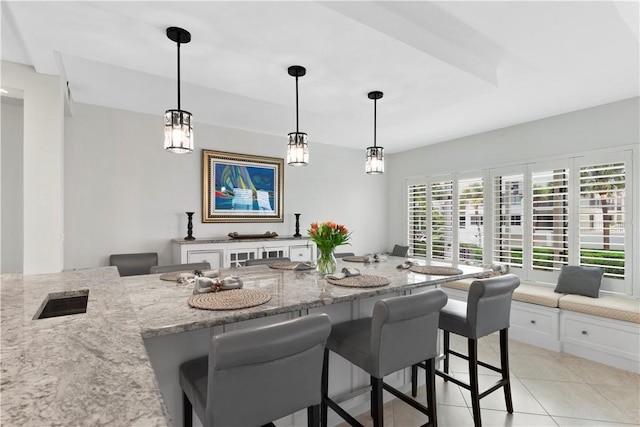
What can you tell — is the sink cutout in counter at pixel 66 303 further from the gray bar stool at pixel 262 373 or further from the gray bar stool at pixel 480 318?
the gray bar stool at pixel 480 318

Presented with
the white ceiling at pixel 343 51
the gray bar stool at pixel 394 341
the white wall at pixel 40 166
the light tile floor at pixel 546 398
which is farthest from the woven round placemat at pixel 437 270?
the white wall at pixel 40 166

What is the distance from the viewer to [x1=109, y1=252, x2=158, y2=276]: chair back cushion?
3.54 m

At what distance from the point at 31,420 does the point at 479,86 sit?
3.17 metres

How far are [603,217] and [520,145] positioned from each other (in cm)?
127

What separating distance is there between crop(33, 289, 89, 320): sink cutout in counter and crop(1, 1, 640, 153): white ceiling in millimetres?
1468

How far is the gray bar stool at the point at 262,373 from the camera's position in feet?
3.47

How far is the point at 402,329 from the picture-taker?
5.30 ft

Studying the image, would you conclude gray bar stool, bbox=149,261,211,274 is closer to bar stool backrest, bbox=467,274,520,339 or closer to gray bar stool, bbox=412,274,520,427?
gray bar stool, bbox=412,274,520,427

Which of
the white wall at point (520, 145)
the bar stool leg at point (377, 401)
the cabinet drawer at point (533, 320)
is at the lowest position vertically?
the cabinet drawer at point (533, 320)

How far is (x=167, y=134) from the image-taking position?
193 cm

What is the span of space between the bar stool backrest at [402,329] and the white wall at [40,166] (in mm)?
2344

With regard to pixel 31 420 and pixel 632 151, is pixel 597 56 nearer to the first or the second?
pixel 632 151

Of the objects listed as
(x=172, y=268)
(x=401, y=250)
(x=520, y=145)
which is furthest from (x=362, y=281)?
(x=401, y=250)

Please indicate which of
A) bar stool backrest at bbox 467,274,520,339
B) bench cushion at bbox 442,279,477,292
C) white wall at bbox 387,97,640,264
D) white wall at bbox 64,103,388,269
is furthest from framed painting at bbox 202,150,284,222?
bar stool backrest at bbox 467,274,520,339
